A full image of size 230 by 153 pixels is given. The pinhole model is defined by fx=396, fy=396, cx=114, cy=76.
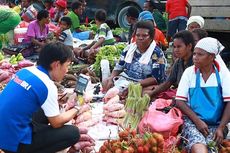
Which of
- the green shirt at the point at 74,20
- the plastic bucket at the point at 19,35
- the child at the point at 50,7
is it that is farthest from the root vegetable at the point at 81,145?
the child at the point at 50,7

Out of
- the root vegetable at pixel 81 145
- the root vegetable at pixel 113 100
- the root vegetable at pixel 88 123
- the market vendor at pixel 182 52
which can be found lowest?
the root vegetable at pixel 88 123

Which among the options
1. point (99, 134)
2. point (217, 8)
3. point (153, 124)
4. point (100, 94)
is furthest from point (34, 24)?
point (153, 124)

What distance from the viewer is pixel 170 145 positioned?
3.61 metres

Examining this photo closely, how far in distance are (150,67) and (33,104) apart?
2.31 metres

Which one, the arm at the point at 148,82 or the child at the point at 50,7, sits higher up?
the child at the point at 50,7

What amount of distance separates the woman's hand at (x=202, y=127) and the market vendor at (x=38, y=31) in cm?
487

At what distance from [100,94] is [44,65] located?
8.10ft

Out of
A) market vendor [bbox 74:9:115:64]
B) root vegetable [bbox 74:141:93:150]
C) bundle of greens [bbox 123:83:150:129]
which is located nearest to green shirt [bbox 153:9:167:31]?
market vendor [bbox 74:9:115:64]

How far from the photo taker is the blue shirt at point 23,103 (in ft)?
10.2

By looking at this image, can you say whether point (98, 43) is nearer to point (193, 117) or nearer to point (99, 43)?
point (99, 43)

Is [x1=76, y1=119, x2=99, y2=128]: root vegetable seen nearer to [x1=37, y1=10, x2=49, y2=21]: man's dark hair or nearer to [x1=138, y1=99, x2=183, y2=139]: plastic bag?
[x1=138, y1=99, x2=183, y2=139]: plastic bag

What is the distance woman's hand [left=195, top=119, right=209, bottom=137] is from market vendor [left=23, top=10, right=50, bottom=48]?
4.87m

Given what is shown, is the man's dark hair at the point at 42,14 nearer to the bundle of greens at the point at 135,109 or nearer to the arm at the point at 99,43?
the arm at the point at 99,43

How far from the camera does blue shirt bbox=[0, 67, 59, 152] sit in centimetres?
310
